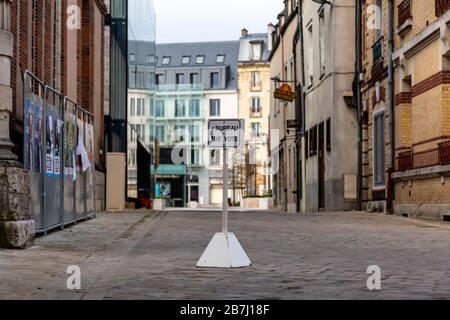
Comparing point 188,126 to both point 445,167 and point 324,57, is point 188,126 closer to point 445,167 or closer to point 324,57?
point 324,57

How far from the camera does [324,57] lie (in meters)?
31.0

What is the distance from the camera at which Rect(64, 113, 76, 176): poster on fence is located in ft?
50.8

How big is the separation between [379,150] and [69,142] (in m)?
11.5

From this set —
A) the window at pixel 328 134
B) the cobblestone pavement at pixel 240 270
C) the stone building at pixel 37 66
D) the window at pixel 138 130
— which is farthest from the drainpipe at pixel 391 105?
the window at pixel 138 130

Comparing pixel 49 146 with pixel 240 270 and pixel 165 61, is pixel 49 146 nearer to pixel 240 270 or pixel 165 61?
pixel 240 270

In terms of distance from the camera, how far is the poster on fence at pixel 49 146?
13648 mm

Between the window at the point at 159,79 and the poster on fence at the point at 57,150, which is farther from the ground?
the window at the point at 159,79

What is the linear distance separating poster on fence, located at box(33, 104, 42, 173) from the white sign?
385cm

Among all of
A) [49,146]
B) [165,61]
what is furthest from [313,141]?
[165,61]

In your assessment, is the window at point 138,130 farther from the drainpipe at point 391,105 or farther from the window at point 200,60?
the window at point 200,60

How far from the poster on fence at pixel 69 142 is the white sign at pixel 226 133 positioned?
20.3ft

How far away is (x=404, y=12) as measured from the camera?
21.8 metres
